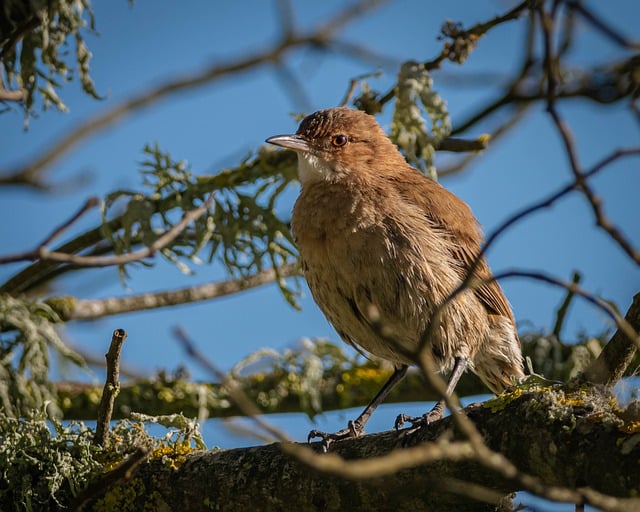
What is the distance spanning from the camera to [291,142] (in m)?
5.43

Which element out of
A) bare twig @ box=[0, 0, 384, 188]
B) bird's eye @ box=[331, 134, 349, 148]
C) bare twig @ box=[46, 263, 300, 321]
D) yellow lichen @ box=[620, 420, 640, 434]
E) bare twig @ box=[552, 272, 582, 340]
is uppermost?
bare twig @ box=[0, 0, 384, 188]

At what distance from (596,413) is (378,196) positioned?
234 cm

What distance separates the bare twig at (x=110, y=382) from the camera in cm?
341

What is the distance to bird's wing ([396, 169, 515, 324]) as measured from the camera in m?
5.11

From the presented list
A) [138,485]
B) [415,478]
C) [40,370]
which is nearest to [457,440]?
[415,478]

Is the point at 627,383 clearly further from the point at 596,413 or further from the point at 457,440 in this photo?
the point at 457,440

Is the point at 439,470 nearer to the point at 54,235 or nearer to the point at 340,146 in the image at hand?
the point at 54,235

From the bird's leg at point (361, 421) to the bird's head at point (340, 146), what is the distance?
1207 mm

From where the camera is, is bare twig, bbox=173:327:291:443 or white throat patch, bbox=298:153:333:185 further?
white throat patch, bbox=298:153:333:185

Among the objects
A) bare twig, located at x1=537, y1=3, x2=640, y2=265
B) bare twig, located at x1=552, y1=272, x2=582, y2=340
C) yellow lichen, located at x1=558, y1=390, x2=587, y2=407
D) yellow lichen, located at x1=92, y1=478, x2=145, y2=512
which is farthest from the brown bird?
bare twig, located at x1=537, y1=3, x2=640, y2=265

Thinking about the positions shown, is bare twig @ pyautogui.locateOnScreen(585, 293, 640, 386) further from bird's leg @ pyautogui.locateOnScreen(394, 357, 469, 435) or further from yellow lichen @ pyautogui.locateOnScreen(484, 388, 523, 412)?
bird's leg @ pyautogui.locateOnScreen(394, 357, 469, 435)

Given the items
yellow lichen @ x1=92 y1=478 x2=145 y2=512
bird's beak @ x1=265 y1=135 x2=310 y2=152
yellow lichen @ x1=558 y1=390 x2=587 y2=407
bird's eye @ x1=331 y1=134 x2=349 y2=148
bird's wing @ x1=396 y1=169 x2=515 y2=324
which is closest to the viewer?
yellow lichen @ x1=558 y1=390 x2=587 y2=407

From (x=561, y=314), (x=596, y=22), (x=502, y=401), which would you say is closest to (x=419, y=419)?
(x=502, y=401)

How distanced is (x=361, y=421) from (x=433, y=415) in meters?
0.78
